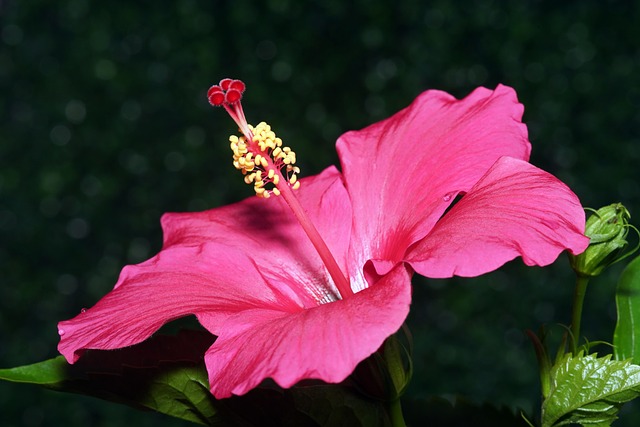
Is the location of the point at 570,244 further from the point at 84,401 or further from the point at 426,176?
the point at 84,401

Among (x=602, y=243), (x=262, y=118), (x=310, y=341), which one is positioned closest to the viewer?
(x=310, y=341)

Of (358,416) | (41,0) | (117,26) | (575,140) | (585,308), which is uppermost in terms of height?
(41,0)

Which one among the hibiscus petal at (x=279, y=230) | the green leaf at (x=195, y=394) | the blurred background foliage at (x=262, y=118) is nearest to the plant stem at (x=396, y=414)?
the green leaf at (x=195, y=394)

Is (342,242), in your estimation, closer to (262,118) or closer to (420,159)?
(420,159)

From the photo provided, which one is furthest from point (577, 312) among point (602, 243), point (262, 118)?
point (262, 118)

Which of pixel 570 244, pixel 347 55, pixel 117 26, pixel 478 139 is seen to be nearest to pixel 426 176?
pixel 478 139

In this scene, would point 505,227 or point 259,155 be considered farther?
point 259,155
